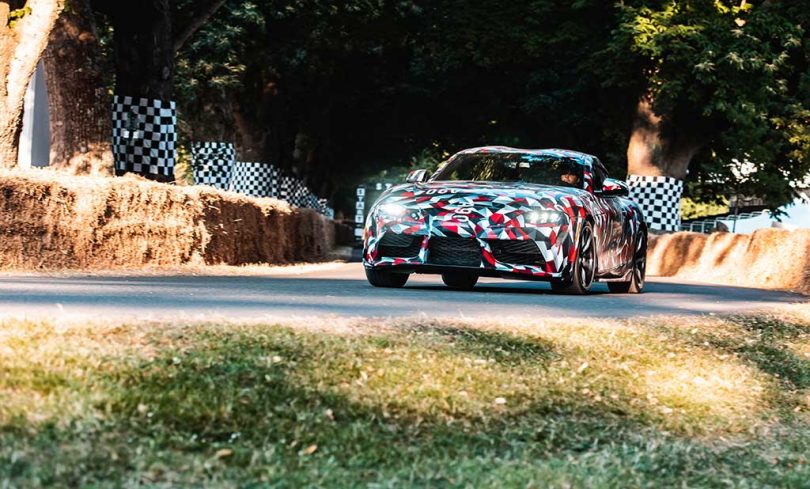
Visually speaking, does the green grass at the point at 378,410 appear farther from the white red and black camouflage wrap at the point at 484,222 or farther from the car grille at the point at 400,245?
the car grille at the point at 400,245

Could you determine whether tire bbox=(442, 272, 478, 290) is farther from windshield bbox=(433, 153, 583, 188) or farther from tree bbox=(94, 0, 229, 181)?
tree bbox=(94, 0, 229, 181)

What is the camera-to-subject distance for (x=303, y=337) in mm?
7480

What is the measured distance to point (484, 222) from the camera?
13406 mm

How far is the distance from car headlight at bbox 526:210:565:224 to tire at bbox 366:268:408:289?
1639mm

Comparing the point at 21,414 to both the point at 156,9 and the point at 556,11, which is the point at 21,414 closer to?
the point at 156,9

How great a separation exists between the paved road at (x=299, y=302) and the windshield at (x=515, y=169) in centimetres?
111

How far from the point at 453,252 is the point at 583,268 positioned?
1504 mm

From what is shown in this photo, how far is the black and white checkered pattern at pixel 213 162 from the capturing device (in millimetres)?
42062

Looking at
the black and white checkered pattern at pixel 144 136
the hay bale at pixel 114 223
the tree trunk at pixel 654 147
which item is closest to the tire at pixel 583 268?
the hay bale at pixel 114 223

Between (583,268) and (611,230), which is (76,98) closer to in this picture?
(611,230)

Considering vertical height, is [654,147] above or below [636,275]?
above

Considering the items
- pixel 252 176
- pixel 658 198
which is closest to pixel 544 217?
pixel 658 198

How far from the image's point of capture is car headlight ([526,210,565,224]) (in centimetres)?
1353

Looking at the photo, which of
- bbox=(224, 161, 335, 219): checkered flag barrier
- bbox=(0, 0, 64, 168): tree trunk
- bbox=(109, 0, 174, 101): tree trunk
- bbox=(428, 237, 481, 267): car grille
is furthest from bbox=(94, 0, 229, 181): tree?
bbox=(224, 161, 335, 219): checkered flag barrier
